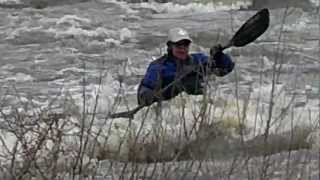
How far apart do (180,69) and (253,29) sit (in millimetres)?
675

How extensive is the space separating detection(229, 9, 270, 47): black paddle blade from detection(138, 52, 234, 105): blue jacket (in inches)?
10.4

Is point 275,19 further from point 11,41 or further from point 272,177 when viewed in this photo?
point 272,177

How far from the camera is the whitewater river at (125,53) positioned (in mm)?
9422

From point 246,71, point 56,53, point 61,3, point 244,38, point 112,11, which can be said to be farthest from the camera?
point 61,3

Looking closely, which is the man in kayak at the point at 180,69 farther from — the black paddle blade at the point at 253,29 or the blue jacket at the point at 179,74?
the black paddle blade at the point at 253,29

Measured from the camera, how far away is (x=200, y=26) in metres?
15.8

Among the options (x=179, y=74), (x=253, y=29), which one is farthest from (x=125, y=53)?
(x=179, y=74)


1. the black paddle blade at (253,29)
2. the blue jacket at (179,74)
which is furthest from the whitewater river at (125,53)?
the black paddle blade at (253,29)

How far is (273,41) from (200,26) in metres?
2.33

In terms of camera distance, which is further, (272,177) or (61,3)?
(61,3)

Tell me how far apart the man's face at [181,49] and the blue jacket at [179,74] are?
57 mm

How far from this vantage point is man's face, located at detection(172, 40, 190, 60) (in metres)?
7.30

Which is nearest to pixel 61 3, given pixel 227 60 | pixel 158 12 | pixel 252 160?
pixel 158 12

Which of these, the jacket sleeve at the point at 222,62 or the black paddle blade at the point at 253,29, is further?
the jacket sleeve at the point at 222,62
